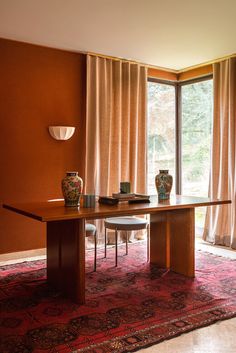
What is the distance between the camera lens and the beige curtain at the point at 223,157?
468cm

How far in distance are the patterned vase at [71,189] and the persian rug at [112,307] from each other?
2.45ft

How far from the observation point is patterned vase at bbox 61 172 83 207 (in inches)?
114

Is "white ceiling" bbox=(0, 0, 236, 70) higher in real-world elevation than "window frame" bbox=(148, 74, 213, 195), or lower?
higher

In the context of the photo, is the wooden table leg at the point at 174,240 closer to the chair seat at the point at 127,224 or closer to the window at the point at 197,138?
the chair seat at the point at 127,224

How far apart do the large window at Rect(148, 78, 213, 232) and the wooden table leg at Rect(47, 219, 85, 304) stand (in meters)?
2.58

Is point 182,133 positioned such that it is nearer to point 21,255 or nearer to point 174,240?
point 174,240

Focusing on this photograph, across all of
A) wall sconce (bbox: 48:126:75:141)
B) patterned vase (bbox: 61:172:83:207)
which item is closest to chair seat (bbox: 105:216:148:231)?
patterned vase (bbox: 61:172:83:207)

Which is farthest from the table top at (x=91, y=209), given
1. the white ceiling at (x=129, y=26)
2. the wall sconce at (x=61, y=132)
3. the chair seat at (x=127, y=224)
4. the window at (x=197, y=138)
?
the window at (x=197, y=138)

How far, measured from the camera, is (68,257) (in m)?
2.92

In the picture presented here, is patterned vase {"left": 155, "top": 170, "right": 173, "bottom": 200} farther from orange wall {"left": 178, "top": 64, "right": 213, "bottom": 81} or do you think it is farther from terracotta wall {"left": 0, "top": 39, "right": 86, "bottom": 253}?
orange wall {"left": 178, "top": 64, "right": 213, "bottom": 81}

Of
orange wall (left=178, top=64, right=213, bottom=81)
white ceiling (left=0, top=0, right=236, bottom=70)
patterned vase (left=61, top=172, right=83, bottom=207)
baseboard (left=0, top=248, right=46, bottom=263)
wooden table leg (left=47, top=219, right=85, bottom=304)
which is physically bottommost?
baseboard (left=0, top=248, right=46, bottom=263)

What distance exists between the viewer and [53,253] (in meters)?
3.15

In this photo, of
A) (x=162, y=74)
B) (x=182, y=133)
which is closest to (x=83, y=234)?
(x=182, y=133)

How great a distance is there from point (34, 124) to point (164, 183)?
1769 mm
